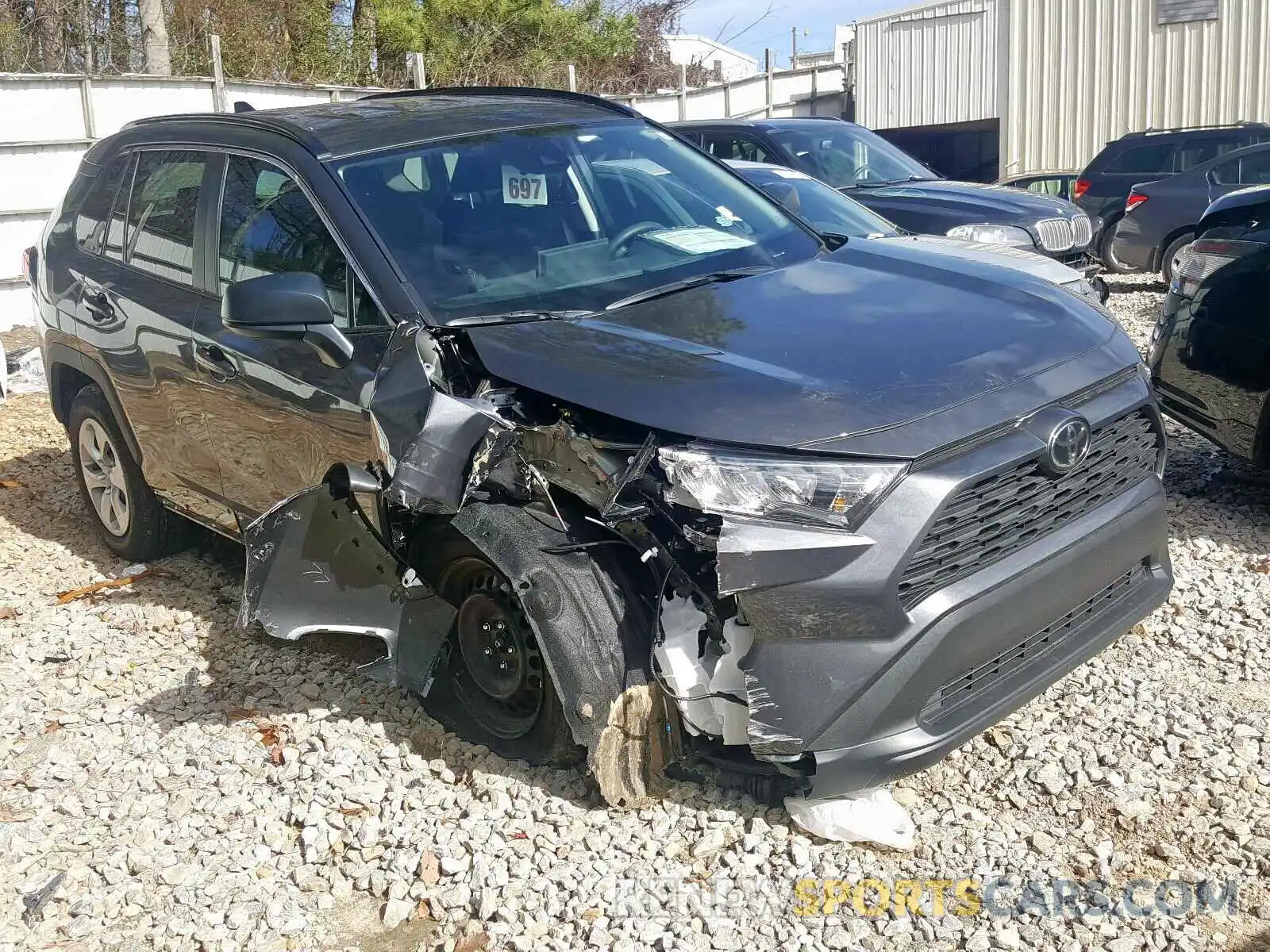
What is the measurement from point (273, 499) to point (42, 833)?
4.08ft

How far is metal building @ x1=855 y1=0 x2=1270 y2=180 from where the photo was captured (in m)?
21.7

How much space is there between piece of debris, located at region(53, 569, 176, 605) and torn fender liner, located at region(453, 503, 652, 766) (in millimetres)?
2989

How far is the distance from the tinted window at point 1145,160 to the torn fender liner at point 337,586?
13.4 m

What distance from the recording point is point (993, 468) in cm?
297

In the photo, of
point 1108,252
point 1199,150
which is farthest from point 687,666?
point 1199,150

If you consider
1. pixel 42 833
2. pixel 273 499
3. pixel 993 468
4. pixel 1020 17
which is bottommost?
pixel 42 833

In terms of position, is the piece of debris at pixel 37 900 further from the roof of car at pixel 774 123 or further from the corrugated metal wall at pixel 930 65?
the corrugated metal wall at pixel 930 65

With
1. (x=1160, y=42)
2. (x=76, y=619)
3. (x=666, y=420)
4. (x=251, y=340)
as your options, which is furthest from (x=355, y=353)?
(x=1160, y=42)

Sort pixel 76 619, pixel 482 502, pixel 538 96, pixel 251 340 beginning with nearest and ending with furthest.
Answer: pixel 482 502 < pixel 251 340 < pixel 538 96 < pixel 76 619

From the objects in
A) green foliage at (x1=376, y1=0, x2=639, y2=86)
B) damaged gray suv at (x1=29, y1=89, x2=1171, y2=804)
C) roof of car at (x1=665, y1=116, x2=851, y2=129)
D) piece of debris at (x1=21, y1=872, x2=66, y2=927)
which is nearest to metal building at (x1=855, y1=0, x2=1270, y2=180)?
green foliage at (x1=376, y1=0, x2=639, y2=86)

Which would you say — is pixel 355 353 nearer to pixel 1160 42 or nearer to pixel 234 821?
pixel 234 821

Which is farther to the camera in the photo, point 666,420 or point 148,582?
point 148,582

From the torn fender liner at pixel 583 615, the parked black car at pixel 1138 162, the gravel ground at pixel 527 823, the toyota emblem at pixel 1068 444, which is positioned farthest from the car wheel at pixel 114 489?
the parked black car at pixel 1138 162

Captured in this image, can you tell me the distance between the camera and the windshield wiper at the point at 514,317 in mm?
3629
